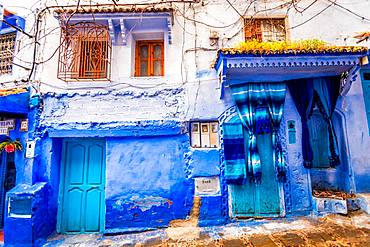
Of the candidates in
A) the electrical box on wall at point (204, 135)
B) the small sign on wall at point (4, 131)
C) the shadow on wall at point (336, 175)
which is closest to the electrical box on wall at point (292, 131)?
the shadow on wall at point (336, 175)

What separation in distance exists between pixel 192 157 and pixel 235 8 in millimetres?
4331

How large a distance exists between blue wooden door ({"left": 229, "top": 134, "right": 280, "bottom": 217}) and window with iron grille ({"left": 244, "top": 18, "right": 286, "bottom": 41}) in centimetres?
361

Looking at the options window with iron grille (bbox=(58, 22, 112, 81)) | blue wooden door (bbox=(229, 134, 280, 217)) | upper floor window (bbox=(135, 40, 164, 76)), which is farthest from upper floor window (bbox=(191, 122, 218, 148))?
window with iron grille (bbox=(58, 22, 112, 81))

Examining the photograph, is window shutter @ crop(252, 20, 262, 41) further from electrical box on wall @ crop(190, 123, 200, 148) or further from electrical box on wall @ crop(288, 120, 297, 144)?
electrical box on wall @ crop(190, 123, 200, 148)

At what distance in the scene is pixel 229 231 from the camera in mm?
5320

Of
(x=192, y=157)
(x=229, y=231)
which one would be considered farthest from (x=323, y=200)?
(x=192, y=157)

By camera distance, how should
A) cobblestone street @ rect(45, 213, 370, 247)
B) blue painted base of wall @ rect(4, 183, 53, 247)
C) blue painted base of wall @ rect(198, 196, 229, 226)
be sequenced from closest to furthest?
1. cobblestone street @ rect(45, 213, 370, 247)
2. blue painted base of wall @ rect(4, 183, 53, 247)
3. blue painted base of wall @ rect(198, 196, 229, 226)

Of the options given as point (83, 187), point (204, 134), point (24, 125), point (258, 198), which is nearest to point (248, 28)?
point (204, 134)

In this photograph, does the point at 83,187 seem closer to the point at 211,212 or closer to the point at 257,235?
the point at 211,212

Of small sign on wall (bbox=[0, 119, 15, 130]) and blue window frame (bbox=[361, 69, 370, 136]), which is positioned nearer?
small sign on wall (bbox=[0, 119, 15, 130])

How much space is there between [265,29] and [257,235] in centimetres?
534

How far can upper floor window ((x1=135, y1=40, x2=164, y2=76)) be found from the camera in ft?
21.6

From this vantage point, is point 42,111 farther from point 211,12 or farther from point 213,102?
point 211,12

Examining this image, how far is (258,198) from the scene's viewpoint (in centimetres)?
593
